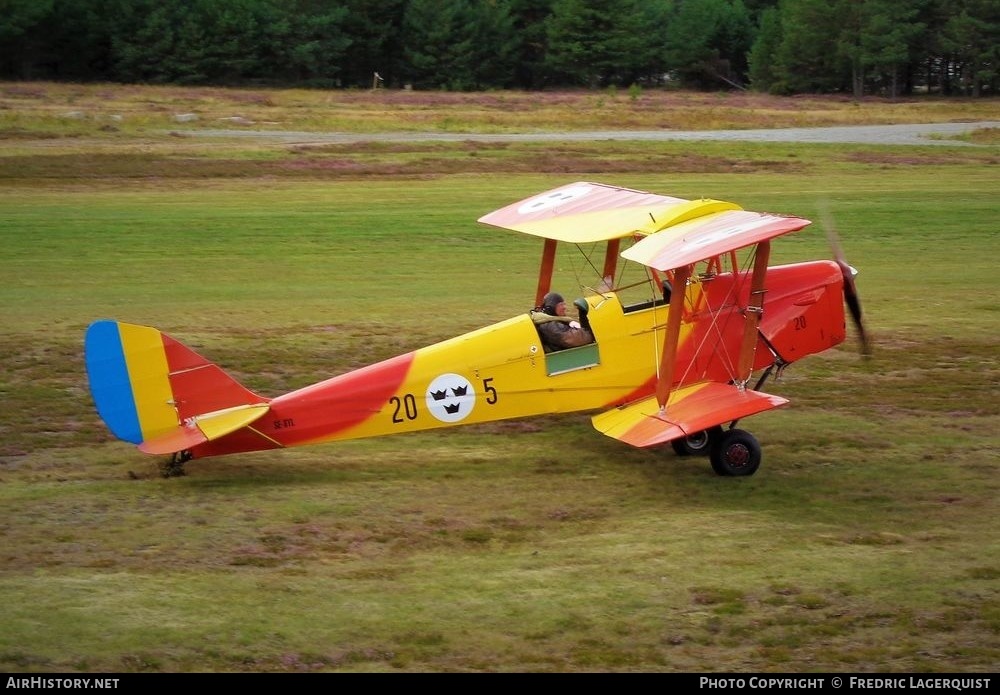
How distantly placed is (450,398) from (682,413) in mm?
2223

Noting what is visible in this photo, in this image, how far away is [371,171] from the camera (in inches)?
1266

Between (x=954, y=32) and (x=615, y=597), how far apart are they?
6500cm

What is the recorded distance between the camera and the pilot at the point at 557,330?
1190 centimetres

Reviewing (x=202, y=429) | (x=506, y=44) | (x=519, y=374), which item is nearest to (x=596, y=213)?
(x=519, y=374)

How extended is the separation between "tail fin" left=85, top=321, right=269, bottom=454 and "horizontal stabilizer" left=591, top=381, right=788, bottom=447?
338cm

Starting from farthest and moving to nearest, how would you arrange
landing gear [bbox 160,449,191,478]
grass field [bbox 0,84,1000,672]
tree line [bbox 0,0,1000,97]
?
tree line [bbox 0,0,1000,97], landing gear [bbox 160,449,191,478], grass field [bbox 0,84,1000,672]

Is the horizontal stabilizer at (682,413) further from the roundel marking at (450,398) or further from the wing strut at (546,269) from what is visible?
the wing strut at (546,269)

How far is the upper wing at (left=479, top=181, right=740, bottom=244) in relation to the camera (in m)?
12.1

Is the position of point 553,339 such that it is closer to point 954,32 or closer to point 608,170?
point 608,170

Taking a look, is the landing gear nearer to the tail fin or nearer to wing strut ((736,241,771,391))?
the tail fin

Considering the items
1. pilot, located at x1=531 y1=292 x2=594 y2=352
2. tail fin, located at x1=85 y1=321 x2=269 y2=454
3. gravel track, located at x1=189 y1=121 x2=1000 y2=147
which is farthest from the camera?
gravel track, located at x1=189 y1=121 x2=1000 y2=147

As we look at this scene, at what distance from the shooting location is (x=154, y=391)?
34.7 feet

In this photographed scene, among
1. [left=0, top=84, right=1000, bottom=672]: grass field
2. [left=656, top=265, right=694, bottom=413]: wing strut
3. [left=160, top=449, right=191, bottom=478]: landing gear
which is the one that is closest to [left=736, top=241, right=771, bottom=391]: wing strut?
[left=656, top=265, right=694, bottom=413]: wing strut

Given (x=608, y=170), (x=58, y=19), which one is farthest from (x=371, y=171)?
(x=58, y=19)
